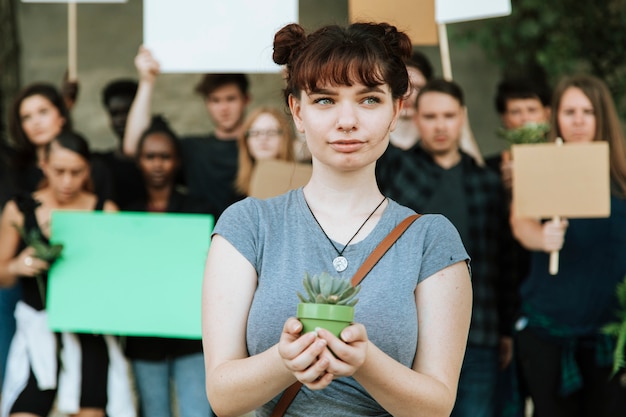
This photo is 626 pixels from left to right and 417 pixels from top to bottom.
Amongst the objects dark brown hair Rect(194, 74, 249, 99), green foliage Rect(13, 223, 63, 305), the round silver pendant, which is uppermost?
dark brown hair Rect(194, 74, 249, 99)

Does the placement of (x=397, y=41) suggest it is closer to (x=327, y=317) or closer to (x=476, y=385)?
(x=327, y=317)

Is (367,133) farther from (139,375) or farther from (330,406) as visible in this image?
(139,375)

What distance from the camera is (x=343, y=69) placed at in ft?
7.23

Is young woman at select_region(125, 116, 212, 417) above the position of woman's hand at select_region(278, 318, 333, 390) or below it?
below

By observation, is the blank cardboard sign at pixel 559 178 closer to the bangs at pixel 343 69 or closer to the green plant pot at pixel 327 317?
the bangs at pixel 343 69

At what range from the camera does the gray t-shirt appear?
2.17 meters

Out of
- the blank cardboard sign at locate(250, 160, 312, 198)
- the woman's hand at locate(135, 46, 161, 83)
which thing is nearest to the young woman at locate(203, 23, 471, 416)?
the blank cardboard sign at locate(250, 160, 312, 198)

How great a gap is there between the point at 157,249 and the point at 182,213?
0.97ft

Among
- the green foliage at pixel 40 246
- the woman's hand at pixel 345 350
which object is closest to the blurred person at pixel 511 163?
the green foliage at pixel 40 246

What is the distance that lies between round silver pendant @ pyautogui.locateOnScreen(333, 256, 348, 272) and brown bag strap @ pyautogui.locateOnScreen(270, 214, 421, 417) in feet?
0.12

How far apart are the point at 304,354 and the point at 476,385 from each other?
2968 mm

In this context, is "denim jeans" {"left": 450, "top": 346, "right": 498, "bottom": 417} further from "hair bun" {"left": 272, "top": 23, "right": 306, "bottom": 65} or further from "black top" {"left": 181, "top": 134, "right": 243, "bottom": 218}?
"hair bun" {"left": 272, "top": 23, "right": 306, "bottom": 65}

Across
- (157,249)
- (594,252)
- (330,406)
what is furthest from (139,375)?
(330,406)

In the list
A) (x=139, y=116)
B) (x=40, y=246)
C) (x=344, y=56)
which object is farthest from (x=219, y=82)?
(x=344, y=56)
